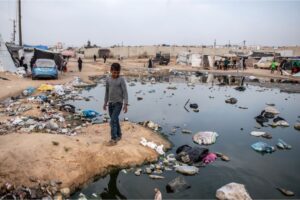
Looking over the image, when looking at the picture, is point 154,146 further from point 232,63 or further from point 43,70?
point 232,63

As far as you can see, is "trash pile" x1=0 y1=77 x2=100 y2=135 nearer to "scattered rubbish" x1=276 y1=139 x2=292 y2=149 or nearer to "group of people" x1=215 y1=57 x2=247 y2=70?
"scattered rubbish" x1=276 y1=139 x2=292 y2=149

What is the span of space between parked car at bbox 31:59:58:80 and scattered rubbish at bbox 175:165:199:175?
15503 millimetres

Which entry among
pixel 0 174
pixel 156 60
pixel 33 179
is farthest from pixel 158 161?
pixel 156 60

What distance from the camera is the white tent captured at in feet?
69.3

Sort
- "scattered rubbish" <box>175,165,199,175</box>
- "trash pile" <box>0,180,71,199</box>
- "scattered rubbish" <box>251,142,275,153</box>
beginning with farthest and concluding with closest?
1. "scattered rubbish" <box>251,142,275,153</box>
2. "scattered rubbish" <box>175,165,199,175</box>
3. "trash pile" <box>0,180,71,199</box>

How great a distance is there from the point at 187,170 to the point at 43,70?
1577 centimetres

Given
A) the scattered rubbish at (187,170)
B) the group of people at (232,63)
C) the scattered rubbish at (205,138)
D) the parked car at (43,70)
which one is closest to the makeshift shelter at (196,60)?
the group of people at (232,63)

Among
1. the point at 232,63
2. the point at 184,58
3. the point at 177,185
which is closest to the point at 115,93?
the point at 177,185

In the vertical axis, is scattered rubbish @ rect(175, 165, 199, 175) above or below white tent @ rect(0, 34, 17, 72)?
below

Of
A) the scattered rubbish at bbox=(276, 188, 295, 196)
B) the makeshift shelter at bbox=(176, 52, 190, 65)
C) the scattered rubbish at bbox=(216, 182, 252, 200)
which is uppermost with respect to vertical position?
the makeshift shelter at bbox=(176, 52, 190, 65)

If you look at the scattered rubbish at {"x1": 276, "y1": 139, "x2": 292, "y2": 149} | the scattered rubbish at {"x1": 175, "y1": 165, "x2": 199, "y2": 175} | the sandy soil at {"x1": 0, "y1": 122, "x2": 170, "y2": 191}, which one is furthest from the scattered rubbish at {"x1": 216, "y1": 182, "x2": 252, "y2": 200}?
the scattered rubbish at {"x1": 276, "y1": 139, "x2": 292, "y2": 149}

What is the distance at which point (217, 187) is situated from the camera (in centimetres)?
506

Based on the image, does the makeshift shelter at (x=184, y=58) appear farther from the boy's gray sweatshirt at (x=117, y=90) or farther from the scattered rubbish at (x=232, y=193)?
the scattered rubbish at (x=232, y=193)

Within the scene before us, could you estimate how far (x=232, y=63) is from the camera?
37031 millimetres
